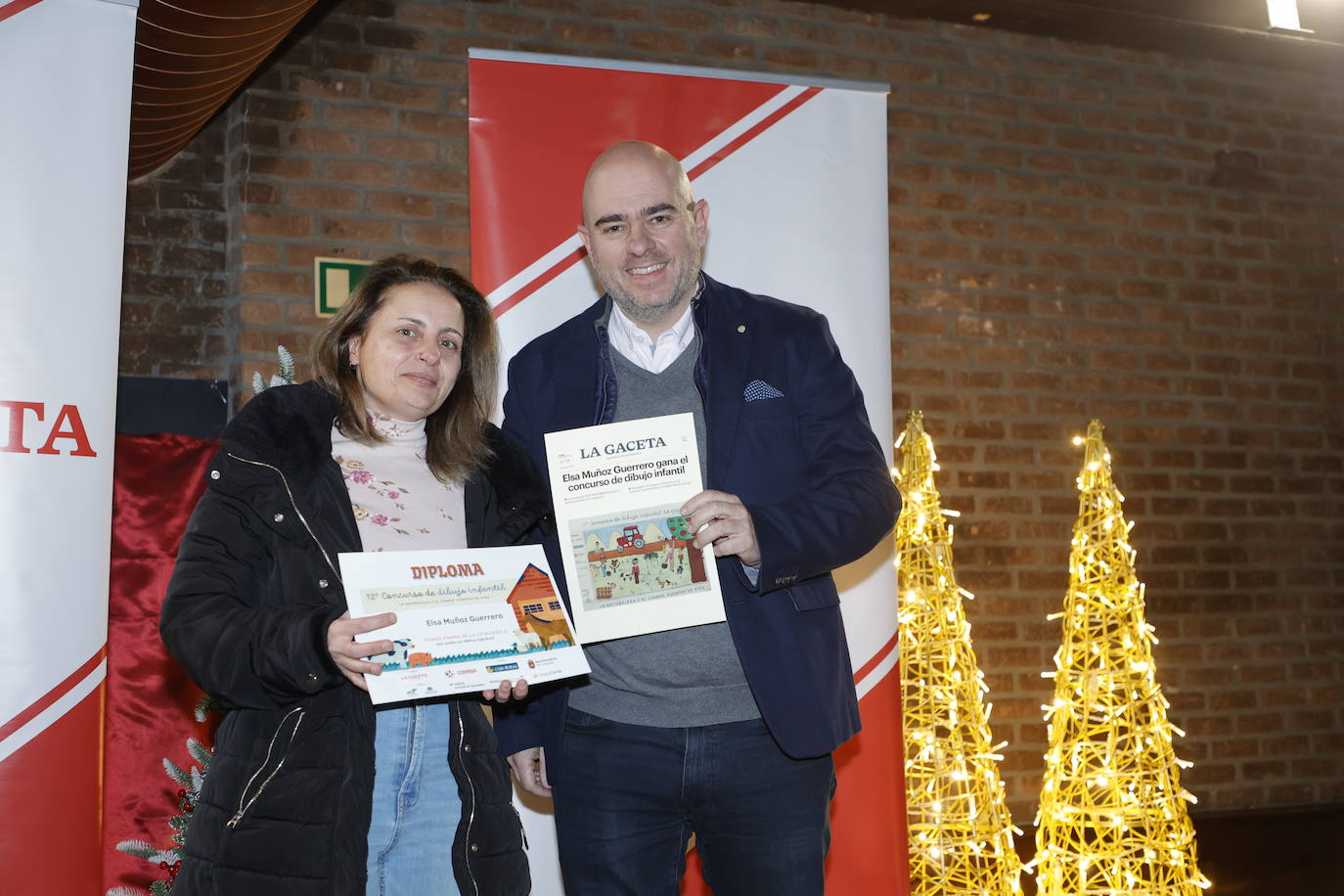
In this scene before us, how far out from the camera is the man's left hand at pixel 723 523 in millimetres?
1884

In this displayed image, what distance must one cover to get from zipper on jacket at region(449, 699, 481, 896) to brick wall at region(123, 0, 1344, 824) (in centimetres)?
273

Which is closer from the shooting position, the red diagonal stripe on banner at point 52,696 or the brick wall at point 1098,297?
the red diagonal stripe on banner at point 52,696

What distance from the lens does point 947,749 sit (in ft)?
12.1

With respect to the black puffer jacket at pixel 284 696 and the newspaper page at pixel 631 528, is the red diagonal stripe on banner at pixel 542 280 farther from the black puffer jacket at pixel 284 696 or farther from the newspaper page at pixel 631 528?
the black puffer jacket at pixel 284 696

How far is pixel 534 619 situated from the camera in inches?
69.7

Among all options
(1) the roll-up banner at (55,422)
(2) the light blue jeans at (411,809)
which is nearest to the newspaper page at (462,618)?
(2) the light blue jeans at (411,809)

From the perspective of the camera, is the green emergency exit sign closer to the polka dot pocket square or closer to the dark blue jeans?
the polka dot pocket square

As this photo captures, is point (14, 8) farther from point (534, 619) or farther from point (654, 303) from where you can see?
point (534, 619)

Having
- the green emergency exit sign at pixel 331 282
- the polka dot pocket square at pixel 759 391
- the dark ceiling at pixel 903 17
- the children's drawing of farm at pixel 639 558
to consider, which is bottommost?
the children's drawing of farm at pixel 639 558

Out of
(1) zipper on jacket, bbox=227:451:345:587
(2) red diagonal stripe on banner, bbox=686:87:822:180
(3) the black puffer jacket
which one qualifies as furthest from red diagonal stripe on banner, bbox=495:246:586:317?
(1) zipper on jacket, bbox=227:451:345:587

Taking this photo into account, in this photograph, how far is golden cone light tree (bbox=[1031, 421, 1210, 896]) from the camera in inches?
133

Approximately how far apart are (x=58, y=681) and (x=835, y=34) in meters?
3.72

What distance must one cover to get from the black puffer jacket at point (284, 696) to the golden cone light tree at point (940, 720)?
2.12 m

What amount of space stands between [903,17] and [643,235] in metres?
3.23
